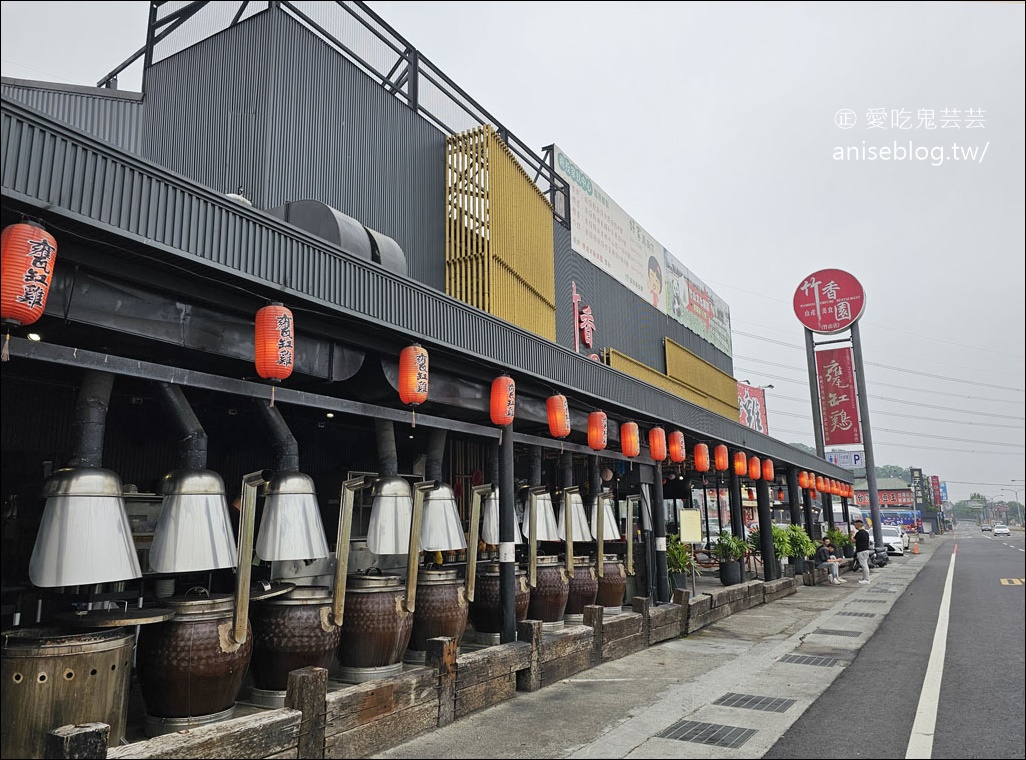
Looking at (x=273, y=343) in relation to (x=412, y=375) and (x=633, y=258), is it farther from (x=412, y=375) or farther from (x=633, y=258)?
(x=633, y=258)

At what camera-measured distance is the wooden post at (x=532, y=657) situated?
7.68 meters

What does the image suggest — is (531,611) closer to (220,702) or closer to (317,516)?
(317,516)

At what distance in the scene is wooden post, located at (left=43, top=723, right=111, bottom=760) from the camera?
3725 mm

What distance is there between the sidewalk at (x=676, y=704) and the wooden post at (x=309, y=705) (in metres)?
0.77

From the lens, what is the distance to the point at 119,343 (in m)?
5.26

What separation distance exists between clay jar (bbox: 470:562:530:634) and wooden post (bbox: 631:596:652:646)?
2.85 m

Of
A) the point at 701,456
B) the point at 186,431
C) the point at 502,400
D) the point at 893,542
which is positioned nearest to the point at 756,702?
the point at 502,400

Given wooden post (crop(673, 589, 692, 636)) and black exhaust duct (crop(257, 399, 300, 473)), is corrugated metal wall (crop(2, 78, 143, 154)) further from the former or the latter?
wooden post (crop(673, 589, 692, 636))

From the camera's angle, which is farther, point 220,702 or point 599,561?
point 599,561

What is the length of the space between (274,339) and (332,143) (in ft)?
21.8

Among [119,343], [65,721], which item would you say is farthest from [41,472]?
[65,721]

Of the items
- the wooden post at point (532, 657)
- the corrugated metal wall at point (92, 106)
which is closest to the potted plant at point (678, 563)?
the wooden post at point (532, 657)

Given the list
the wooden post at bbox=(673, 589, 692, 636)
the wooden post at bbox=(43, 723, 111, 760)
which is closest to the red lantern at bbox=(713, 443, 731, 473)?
the wooden post at bbox=(673, 589, 692, 636)

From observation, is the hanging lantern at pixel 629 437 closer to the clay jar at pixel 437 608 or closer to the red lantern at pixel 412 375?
the clay jar at pixel 437 608
